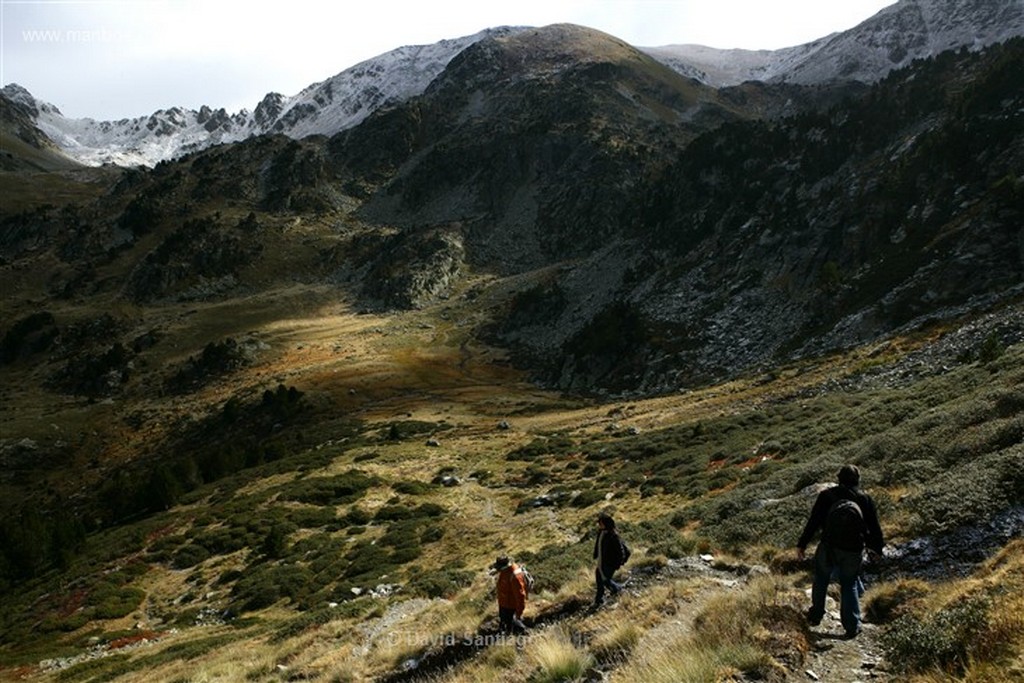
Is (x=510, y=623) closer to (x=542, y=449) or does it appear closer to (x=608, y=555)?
(x=608, y=555)

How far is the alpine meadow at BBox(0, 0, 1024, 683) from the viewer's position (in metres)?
10.9

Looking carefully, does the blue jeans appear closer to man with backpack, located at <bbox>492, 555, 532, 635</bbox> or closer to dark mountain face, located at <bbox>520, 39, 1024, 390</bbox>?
man with backpack, located at <bbox>492, 555, 532, 635</bbox>

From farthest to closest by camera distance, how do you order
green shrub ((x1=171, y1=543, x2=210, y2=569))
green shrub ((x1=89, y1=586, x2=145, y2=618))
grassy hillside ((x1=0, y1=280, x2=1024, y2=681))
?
green shrub ((x1=171, y1=543, x2=210, y2=569)) → green shrub ((x1=89, y1=586, x2=145, y2=618)) → grassy hillside ((x1=0, y1=280, x2=1024, y2=681))

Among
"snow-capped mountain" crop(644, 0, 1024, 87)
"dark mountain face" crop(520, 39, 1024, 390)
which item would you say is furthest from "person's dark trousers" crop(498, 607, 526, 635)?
"snow-capped mountain" crop(644, 0, 1024, 87)

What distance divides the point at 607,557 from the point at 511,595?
2079 millimetres

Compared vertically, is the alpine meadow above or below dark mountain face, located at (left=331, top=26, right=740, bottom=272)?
below

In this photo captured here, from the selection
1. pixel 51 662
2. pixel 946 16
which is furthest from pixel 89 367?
pixel 946 16

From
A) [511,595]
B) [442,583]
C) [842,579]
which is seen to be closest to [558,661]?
[511,595]

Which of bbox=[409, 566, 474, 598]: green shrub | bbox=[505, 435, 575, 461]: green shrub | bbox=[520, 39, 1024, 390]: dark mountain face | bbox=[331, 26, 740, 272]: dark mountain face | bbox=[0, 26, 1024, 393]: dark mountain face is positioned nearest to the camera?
bbox=[409, 566, 474, 598]: green shrub

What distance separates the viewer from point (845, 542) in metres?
8.49

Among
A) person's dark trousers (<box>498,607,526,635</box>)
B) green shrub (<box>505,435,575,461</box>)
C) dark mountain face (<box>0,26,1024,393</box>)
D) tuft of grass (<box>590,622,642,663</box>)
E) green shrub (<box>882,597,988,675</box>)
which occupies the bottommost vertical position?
green shrub (<box>505,435,575,461</box>)

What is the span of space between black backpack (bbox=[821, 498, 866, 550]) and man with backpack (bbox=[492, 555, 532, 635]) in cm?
588

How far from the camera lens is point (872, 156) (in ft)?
213

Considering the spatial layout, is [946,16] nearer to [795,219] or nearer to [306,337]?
[795,219]
